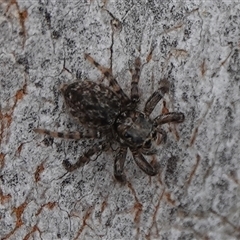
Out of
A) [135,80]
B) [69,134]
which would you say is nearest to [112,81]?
[135,80]

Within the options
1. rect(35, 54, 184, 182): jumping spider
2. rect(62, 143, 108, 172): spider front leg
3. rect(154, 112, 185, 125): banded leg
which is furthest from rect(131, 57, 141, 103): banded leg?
rect(62, 143, 108, 172): spider front leg

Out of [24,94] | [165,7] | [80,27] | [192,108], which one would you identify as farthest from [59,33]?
[192,108]

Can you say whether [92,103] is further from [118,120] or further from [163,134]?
[163,134]

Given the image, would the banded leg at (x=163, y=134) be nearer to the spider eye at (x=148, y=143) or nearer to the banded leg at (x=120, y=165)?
the spider eye at (x=148, y=143)

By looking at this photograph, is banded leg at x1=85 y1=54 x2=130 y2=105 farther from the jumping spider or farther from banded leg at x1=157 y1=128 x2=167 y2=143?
banded leg at x1=157 y1=128 x2=167 y2=143

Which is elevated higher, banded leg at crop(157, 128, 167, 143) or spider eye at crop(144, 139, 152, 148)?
banded leg at crop(157, 128, 167, 143)

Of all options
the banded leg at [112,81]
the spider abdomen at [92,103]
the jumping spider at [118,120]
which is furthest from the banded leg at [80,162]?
the banded leg at [112,81]
